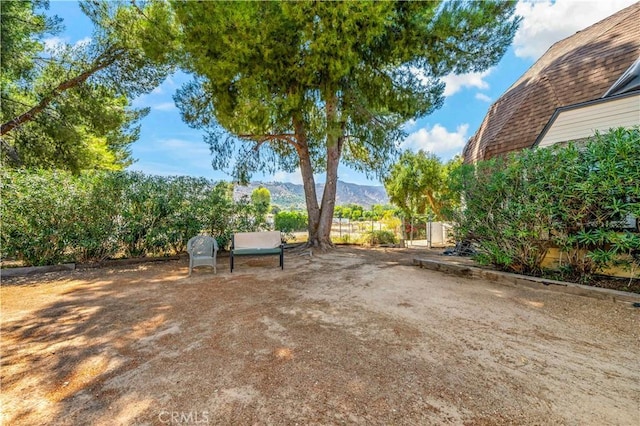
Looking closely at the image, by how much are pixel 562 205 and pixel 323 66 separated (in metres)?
6.94

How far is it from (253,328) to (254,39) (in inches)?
300

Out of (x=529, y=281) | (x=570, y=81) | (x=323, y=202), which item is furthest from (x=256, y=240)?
(x=570, y=81)

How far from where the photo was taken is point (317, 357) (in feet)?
8.80

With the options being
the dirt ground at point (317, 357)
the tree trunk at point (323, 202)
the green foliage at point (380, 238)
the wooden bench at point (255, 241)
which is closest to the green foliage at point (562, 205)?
the dirt ground at point (317, 357)

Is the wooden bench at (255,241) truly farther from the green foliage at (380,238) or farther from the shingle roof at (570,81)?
the shingle roof at (570,81)

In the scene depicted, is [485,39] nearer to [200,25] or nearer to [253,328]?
[200,25]

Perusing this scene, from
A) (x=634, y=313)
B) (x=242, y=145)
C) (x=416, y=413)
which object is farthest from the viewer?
(x=242, y=145)

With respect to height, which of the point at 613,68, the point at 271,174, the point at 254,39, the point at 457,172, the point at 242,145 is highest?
the point at 254,39

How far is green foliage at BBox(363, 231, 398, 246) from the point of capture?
1260 centimetres

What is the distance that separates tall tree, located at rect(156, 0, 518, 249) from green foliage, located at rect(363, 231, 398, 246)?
291 centimetres

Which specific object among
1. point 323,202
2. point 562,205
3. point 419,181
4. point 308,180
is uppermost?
point 419,181

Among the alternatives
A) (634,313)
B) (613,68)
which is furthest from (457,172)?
(613,68)

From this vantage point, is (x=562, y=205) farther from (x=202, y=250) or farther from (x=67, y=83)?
(x=67, y=83)

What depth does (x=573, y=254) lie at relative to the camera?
509 cm
